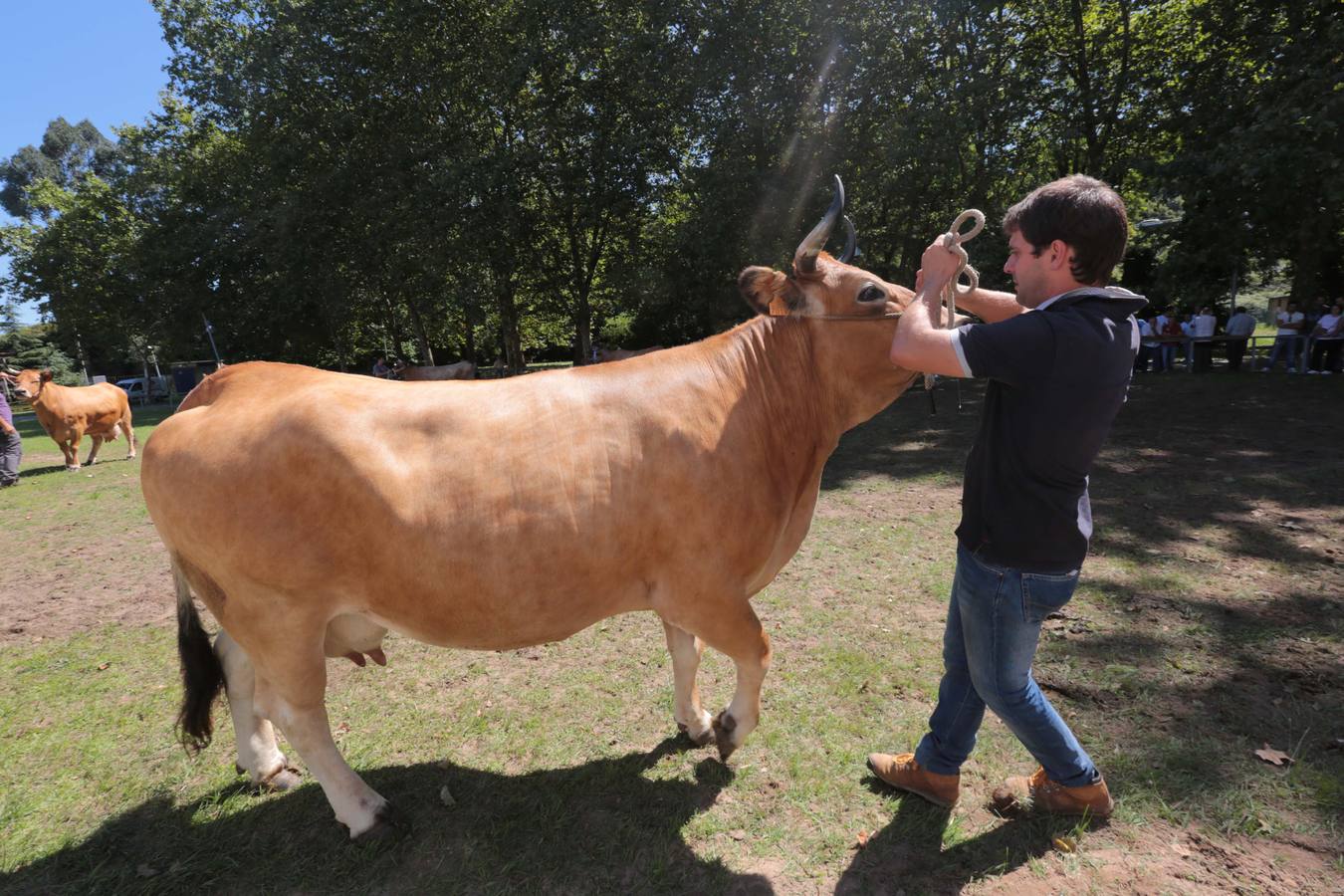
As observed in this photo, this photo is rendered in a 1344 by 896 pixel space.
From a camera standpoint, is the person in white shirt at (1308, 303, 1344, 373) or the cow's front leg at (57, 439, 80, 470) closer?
the cow's front leg at (57, 439, 80, 470)

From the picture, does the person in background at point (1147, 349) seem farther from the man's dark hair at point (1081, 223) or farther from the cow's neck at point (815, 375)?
the man's dark hair at point (1081, 223)

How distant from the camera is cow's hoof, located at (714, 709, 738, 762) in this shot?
313cm

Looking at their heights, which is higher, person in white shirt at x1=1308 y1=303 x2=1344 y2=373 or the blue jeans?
person in white shirt at x1=1308 y1=303 x2=1344 y2=373

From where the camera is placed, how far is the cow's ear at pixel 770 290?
3.04 meters

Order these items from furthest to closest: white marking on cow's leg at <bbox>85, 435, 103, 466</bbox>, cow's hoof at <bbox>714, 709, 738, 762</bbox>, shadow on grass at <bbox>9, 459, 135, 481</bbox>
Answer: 1. white marking on cow's leg at <bbox>85, 435, 103, 466</bbox>
2. shadow on grass at <bbox>9, 459, 135, 481</bbox>
3. cow's hoof at <bbox>714, 709, 738, 762</bbox>

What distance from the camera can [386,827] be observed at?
2.96 meters

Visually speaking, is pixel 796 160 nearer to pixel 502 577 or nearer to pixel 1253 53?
pixel 1253 53

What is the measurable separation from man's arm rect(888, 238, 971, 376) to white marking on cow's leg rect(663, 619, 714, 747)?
1926 mm

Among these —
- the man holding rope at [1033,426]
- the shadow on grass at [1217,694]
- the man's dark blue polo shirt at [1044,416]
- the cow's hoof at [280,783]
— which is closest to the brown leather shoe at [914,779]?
the man holding rope at [1033,426]

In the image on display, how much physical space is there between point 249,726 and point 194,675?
38cm

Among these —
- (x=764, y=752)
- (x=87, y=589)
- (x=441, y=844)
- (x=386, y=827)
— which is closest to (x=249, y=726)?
(x=386, y=827)

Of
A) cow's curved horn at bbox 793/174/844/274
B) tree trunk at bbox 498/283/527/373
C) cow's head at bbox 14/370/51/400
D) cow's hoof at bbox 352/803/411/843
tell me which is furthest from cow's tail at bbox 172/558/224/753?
tree trunk at bbox 498/283/527/373

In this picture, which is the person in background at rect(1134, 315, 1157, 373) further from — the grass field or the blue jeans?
the blue jeans

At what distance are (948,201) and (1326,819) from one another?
1986cm
